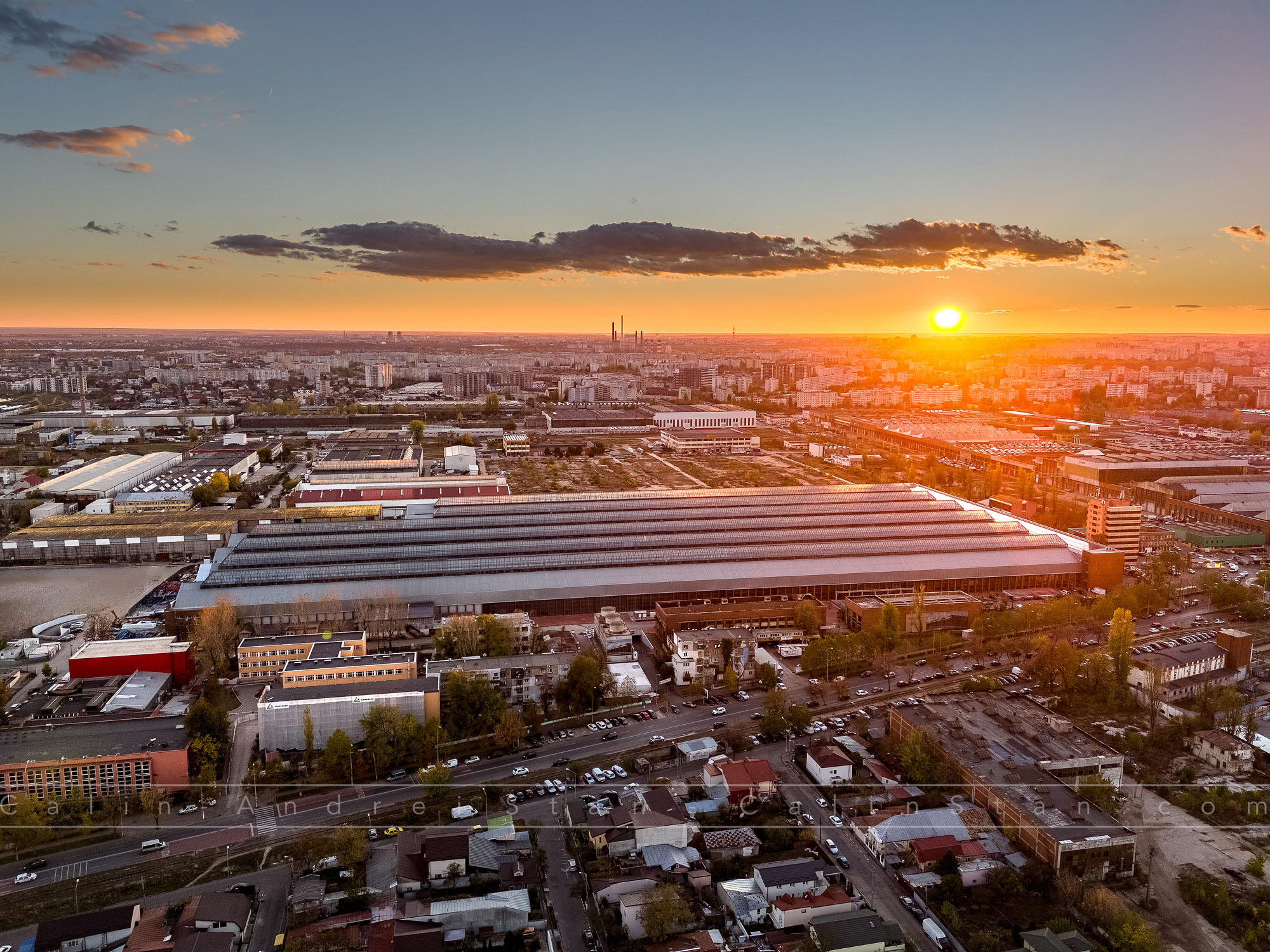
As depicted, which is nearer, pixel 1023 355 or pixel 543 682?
pixel 543 682

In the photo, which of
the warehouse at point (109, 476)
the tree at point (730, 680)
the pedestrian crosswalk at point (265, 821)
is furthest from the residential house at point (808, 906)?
the warehouse at point (109, 476)

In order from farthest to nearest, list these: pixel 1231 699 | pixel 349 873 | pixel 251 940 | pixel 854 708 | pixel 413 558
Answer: pixel 413 558 < pixel 854 708 < pixel 1231 699 < pixel 349 873 < pixel 251 940

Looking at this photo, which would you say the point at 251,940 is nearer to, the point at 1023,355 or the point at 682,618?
the point at 682,618

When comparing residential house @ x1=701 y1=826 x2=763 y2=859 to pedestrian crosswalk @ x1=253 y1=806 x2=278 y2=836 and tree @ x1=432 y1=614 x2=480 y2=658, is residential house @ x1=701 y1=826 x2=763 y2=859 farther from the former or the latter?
tree @ x1=432 y1=614 x2=480 y2=658

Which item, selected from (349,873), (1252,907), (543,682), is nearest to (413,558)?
(543,682)

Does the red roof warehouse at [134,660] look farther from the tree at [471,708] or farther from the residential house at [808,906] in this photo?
the residential house at [808,906]

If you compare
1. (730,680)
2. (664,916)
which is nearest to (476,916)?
(664,916)

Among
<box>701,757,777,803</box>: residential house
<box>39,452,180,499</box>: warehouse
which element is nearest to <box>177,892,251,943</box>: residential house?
<box>701,757,777,803</box>: residential house

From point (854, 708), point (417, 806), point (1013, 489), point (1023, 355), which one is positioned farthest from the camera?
point (1023, 355)
